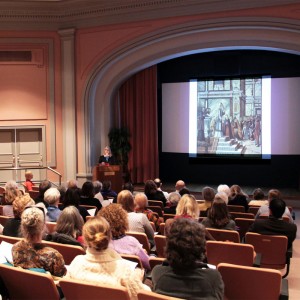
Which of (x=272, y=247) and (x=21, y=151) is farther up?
(x=21, y=151)

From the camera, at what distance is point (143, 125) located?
1141cm

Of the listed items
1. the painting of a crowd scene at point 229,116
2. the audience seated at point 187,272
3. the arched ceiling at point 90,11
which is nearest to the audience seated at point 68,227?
the audience seated at point 187,272

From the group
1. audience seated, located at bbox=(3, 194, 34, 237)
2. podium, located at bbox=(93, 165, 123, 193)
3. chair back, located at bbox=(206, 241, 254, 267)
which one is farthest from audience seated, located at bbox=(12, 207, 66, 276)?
podium, located at bbox=(93, 165, 123, 193)

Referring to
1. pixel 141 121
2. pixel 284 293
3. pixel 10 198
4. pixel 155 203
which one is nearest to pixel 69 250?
pixel 284 293

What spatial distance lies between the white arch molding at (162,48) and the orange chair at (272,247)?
580 cm

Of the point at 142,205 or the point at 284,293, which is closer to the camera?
the point at 284,293

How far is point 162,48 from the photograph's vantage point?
30.8ft

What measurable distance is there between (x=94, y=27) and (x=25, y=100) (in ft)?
8.36

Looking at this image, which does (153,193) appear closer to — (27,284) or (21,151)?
(27,284)

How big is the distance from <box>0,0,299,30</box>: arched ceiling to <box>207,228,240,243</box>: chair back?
6169mm

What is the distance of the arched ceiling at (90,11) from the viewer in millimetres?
8711

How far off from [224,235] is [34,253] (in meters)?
1.84

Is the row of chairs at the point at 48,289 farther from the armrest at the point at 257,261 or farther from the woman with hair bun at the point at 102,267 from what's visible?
the armrest at the point at 257,261

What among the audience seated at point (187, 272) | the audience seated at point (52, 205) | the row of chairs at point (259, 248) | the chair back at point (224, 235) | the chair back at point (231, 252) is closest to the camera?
the audience seated at point (187, 272)
